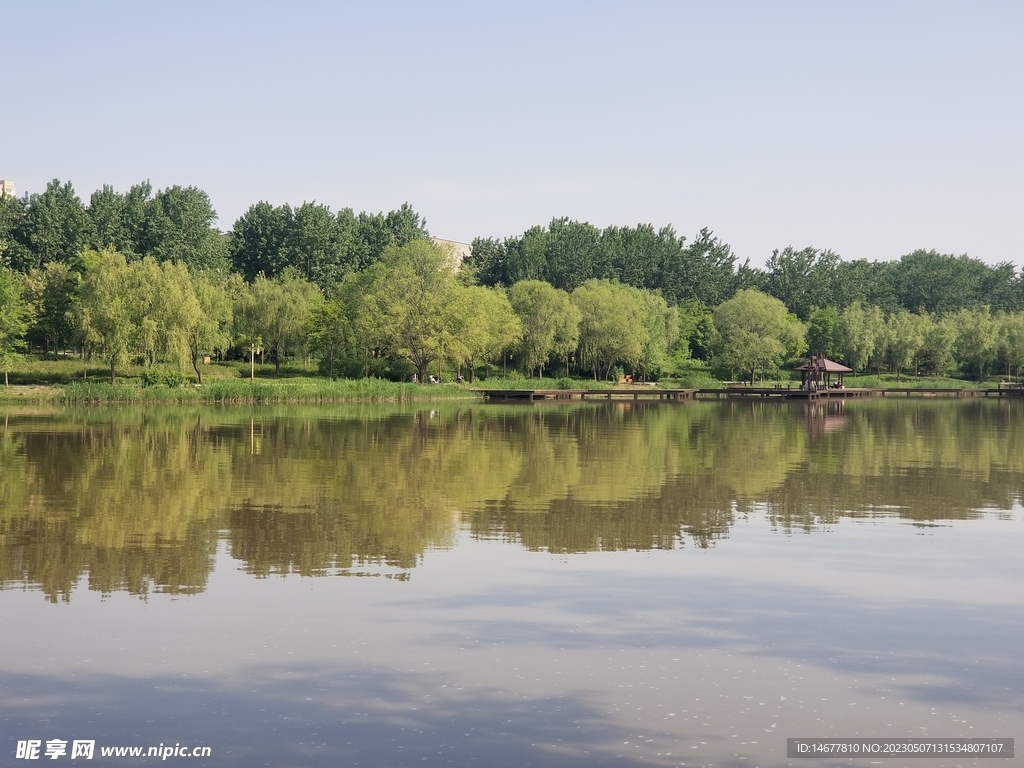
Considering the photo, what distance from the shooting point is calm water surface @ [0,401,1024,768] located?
8.97 m

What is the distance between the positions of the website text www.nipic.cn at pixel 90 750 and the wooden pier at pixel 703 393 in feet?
211

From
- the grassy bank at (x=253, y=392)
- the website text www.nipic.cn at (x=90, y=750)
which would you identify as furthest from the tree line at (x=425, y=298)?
the website text www.nipic.cn at (x=90, y=750)

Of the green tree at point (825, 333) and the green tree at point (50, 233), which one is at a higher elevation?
the green tree at point (50, 233)

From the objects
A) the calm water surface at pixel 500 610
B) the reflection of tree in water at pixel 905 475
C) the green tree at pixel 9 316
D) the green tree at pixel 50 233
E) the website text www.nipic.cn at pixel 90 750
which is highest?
the green tree at pixel 50 233

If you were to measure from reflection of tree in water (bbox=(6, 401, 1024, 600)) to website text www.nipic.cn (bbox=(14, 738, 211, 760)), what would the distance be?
16.6 feet

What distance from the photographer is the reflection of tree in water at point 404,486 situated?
1644 centimetres

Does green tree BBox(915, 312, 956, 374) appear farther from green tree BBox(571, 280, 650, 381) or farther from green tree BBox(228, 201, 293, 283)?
green tree BBox(228, 201, 293, 283)

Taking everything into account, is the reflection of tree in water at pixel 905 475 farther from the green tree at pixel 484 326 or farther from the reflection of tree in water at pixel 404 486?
the green tree at pixel 484 326

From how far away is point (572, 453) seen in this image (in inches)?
1288

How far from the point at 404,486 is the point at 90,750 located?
15.6 meters

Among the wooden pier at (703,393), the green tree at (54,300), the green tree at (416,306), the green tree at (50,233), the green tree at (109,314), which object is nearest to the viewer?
the green tree at (109,314)

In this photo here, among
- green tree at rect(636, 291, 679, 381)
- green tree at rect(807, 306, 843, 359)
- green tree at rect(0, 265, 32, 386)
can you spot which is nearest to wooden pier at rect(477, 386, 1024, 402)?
green tree at rect(636, 291, 679, 381)

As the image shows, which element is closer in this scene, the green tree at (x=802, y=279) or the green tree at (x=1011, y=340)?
the green tree at (x=1011, y=340)

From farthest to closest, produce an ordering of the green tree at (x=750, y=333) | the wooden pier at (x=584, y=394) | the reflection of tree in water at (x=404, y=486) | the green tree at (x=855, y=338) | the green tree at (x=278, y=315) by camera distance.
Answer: the green tree at (x=855, y=338) < the green tree at (x=750, y=333) < the green tree at (x=278, y=315) < the wooden pier at (x=584, y=394) < the reflection of tree in water at (x=404, y=486)
